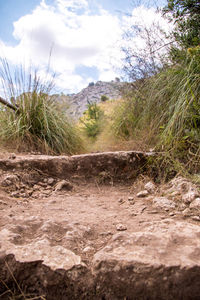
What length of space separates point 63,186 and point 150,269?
1.19 meters

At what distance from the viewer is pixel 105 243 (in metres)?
0.98

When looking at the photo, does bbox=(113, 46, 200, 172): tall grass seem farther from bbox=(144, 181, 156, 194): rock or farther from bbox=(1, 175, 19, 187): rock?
bbox=(1, 175, 19, 187): rock

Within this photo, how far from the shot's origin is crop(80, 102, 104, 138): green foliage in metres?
5.73

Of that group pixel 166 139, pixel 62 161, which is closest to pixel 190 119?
pixel 166 139

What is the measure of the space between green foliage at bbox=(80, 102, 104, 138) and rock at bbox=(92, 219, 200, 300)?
482 cm

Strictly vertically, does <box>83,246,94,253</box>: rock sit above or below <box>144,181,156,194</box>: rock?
below

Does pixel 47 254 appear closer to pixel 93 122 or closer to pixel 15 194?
pixel 15 194

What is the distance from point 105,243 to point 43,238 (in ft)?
0.90

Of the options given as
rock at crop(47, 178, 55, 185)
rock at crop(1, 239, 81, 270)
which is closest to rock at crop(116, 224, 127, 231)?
rock at crop(1, 239, 81, 270)

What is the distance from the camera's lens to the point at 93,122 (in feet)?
19.5

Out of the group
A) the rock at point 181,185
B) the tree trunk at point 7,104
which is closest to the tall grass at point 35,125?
the tree trunk at point 7,104

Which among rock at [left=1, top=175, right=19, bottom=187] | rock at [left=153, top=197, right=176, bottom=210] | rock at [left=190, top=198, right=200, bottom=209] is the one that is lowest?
rock at [left=153, top=197, right=176, bottom=210]

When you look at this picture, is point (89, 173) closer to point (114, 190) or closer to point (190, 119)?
point (114, 190)

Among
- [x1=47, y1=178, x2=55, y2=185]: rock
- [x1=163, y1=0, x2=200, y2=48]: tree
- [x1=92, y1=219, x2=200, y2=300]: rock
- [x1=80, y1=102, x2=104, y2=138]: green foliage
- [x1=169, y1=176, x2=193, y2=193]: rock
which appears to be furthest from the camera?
[x1=80, y1=102, x2=104, y2=138]: green foliage
